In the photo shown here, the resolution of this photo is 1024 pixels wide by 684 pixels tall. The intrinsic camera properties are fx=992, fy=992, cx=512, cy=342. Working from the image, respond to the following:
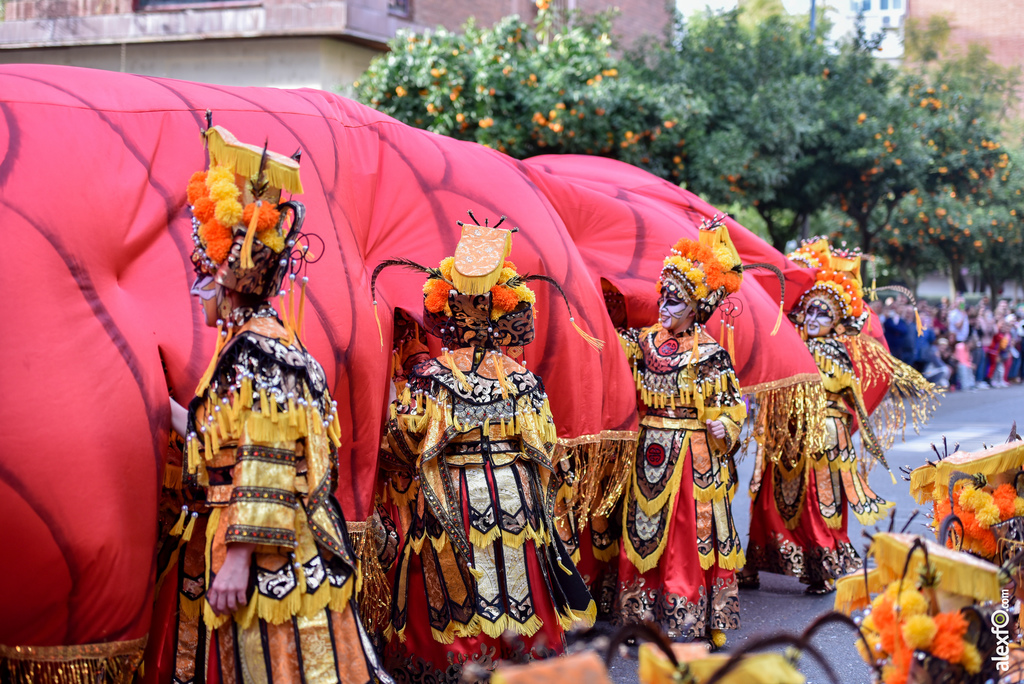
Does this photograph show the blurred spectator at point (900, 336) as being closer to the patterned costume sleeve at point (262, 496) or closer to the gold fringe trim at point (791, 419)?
the gold fringe trim at point (791, 419)

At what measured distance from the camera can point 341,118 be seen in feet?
14.5

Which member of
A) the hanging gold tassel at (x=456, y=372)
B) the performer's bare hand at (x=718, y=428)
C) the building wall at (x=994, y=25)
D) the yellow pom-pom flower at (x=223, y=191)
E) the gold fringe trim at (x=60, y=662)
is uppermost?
the building wall at (x=994, y=25)

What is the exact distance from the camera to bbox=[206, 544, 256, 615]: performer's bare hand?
2654mm

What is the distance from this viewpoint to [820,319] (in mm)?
6730

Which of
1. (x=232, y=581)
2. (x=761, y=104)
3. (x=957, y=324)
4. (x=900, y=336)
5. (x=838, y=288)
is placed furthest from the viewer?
(x=957, y=324)

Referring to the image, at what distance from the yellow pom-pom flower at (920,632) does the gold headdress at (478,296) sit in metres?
2.16

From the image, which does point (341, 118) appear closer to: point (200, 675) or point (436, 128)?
point (200, 675)

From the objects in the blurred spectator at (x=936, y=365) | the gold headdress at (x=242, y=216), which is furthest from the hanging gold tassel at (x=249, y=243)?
the blurred spectator at (x=936, y=365)

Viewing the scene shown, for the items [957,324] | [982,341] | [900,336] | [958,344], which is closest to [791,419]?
[900,336]

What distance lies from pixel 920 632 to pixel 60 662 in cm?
238

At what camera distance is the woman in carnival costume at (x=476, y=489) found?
3.95m

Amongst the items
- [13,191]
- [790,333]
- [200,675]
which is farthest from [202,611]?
[790,333]

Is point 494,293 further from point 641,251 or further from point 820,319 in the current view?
point 820,319

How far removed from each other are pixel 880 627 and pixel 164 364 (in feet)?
7.79
